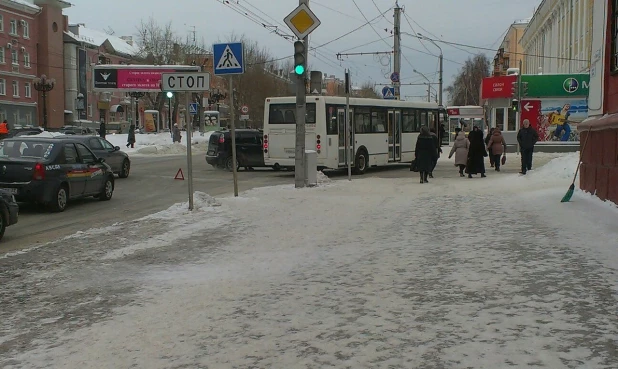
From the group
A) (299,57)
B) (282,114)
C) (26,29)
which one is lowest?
(282,114)

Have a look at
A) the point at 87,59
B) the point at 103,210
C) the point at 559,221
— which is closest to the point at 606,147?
the point at 559,221

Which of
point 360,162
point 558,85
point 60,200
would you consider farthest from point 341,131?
point 558,85

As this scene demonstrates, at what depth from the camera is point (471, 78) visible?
10438 cm

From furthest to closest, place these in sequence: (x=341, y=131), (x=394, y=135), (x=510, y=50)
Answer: (x=510, y=50) → (x=394, y=135) → (x=341, y=131)

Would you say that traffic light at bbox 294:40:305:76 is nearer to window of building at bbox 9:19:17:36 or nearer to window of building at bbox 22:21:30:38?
window of building at bbox 9:19:17:36

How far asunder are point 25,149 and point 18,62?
62.1m

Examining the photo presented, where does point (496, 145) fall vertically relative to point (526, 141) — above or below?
below

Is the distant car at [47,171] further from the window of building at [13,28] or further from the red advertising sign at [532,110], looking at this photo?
the window of building at [13,28]

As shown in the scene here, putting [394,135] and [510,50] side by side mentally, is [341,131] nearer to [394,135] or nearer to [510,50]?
[394,135]

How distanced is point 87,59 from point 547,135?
214ft

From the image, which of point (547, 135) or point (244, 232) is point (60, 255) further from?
point (547, 135)

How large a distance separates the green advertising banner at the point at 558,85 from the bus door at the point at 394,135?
12528 mm

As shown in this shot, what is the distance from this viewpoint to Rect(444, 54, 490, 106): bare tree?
336 feet

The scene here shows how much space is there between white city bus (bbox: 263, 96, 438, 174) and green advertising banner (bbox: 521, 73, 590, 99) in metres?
11.7
